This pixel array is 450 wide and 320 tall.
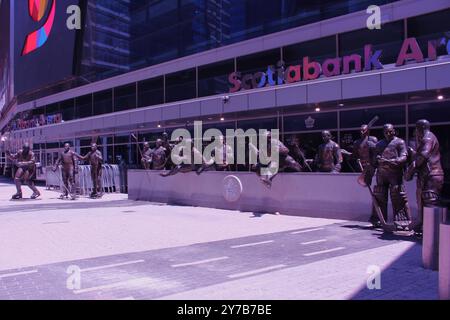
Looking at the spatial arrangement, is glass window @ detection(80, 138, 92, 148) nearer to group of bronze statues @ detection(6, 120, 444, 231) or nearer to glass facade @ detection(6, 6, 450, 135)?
glass facade @ detection(6, 6, 450, 135)

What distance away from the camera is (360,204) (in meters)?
10.9

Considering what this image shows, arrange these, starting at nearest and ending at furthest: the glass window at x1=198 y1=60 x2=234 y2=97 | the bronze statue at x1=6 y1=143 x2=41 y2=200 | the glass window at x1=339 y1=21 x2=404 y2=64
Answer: the glass window at x1=339 y1=21 x2=404 y2=64
the bronze statue at x1=6 y1=143 x2=41 y2=200
the glass window at x1=198 y1=60 x2=234 y2=97

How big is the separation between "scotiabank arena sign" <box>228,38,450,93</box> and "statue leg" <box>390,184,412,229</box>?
23.7ft

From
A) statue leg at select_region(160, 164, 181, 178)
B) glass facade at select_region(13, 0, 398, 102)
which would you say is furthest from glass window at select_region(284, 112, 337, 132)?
statue leg at select_region(160, 164, 181, 178)

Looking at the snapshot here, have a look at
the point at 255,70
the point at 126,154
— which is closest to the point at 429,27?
the point at 255,70

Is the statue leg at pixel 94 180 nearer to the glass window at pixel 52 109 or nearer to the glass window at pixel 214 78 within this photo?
the glass window at pixel 214 78

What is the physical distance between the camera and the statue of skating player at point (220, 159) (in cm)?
1480

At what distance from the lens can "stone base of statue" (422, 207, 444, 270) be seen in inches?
241

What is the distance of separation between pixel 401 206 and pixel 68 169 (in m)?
14.1

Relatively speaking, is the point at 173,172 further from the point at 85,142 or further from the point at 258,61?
the point at 85,142

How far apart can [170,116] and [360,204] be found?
13883 millimetres
